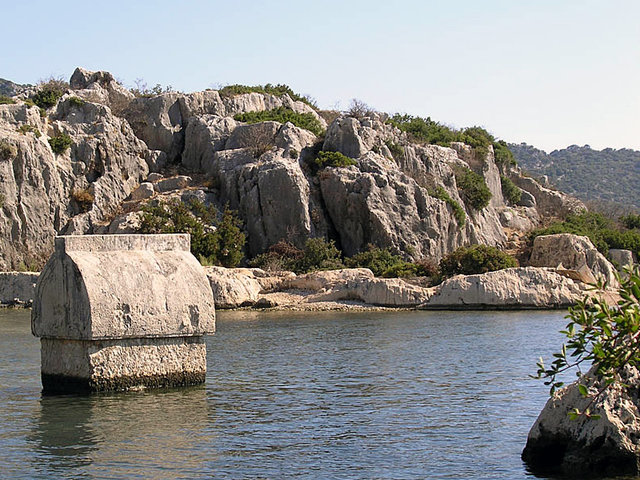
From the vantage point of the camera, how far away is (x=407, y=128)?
63969mm

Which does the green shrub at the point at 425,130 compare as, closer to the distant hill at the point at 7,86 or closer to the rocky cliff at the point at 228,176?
the rocky cliff at the point at 228,176

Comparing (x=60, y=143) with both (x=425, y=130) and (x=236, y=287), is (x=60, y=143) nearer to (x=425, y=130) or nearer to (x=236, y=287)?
(x=236, y=287)

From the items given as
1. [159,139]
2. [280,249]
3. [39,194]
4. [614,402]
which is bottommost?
[614,402]

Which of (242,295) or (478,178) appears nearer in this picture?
(242,295)

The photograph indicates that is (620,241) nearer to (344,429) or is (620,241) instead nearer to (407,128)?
(407,128)

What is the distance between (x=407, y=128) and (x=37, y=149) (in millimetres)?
25185

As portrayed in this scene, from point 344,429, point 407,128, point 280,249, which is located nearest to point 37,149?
point 280,249

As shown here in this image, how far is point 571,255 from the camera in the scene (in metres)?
45.6

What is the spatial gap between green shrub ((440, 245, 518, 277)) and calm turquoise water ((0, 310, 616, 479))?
1648 centimetres

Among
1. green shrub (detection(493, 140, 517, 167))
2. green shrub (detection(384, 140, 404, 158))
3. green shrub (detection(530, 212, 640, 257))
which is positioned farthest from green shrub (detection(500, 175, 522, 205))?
green shrub (detection(384, 140, 404, 158))

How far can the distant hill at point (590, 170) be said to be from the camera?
5517 inches

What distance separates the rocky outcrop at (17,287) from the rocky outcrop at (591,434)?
34.7 metres

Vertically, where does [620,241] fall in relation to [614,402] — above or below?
above

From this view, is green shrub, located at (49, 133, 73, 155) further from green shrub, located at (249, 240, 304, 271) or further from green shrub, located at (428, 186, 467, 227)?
green shrub, located at (428, 186, 467, 227)
